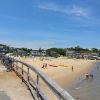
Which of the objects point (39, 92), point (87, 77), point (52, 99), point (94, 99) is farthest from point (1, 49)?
point (39, 92)

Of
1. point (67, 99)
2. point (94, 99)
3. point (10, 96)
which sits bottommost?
point (94, 99)

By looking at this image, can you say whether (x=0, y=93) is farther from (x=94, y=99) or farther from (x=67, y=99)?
(x=94, y=99)

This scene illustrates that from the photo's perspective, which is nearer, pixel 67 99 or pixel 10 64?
pixel 67 99

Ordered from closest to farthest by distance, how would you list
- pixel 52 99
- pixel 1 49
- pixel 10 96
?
pixel 10 96, pixel 52 99, pixel 1 49

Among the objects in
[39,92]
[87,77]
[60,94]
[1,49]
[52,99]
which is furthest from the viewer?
[1,49]

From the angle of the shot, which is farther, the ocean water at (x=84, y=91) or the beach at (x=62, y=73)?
the beach at (x=62, y=73)

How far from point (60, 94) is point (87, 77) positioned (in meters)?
50.1

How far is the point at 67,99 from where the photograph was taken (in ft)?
15.5

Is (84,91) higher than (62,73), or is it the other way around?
(62,73)

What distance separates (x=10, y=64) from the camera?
25625 mm

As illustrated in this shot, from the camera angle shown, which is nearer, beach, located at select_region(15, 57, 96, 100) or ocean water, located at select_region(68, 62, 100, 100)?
ocean water, located at select_region(68, 62, 100, 100)

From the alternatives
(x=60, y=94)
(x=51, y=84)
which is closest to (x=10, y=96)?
(x=51, y=84)

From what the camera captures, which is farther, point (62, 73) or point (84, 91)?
point (62, 73)

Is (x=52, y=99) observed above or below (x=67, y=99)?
below
